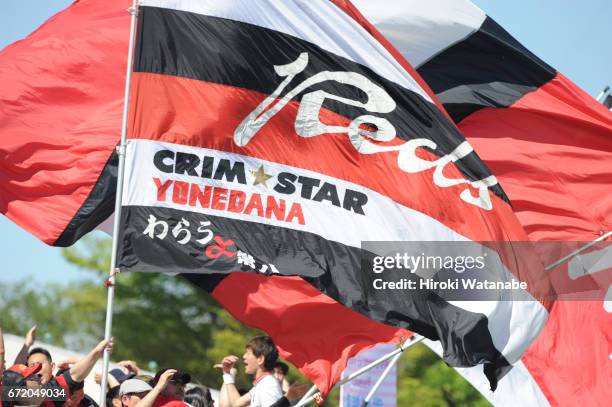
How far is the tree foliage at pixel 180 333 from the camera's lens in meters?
36.2

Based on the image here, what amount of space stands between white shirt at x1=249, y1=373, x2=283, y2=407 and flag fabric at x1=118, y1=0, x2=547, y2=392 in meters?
0.40

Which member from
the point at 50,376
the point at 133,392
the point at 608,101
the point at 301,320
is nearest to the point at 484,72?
the point at 608,101

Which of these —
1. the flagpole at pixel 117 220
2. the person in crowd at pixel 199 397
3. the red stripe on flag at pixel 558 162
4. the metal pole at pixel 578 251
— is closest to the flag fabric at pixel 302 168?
the flagpole at pixel 117 220

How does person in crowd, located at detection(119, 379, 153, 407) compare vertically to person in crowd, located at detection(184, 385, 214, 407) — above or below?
above

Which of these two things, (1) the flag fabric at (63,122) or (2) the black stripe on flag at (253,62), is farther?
(2) the black stripe on flag at (253,62)

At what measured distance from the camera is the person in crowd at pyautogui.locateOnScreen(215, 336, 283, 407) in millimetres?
8156

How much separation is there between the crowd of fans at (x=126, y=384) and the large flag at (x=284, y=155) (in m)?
0.37

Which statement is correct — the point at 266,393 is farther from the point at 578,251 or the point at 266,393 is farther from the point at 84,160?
the point at 578,251

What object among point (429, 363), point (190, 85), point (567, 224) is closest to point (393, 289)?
point (190, 85)

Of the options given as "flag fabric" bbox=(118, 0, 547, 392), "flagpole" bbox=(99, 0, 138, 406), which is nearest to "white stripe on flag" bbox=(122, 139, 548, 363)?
"flag fabric" bbox=(118, 0, 547, 392)

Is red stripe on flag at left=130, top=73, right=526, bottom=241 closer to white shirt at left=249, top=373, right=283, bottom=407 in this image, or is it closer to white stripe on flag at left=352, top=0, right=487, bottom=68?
white shirt at left=249, top=373, right=283, bottom=407

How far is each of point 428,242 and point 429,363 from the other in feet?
98.9

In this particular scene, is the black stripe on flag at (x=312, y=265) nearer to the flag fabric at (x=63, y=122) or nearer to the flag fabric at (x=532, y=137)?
the flag fabric at (x=63, y=122)

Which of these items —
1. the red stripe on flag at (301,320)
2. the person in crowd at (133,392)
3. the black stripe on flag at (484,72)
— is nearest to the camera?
the person in crowd at (133,392)
